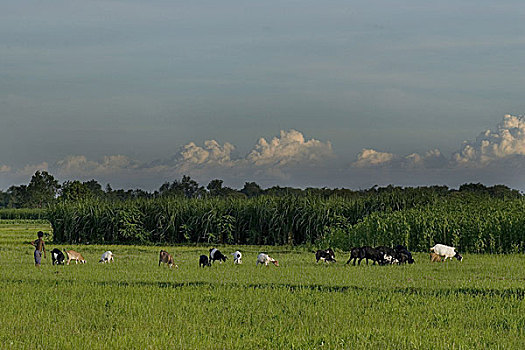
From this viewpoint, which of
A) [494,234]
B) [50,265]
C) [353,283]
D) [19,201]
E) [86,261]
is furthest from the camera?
[19,201]

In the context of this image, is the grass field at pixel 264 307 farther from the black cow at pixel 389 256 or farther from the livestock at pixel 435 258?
the livestock at pixel 435 258

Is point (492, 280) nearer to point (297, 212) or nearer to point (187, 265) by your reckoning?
point (187, 265)

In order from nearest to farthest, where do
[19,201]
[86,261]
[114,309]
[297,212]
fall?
1. [114,309]
2. [86,261]
3. [297,212]
4. [19,201]

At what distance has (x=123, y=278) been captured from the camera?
1499cm

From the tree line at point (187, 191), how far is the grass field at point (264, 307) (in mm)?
15023

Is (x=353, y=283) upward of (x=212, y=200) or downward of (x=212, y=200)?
downward

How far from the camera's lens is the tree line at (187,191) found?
3241 cm

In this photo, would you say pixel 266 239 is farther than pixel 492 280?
Answer: Yes

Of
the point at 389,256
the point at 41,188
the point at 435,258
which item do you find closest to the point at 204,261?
the point at 389,256

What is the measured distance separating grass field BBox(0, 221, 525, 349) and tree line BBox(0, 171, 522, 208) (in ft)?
49.3

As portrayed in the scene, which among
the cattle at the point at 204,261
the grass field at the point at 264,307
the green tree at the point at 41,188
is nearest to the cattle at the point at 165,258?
the grass field at the point at 264,307

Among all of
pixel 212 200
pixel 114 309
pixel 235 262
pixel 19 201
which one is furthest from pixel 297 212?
pixel 19 201

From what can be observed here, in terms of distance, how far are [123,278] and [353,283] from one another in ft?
16.8

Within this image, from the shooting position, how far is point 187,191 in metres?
54.0
